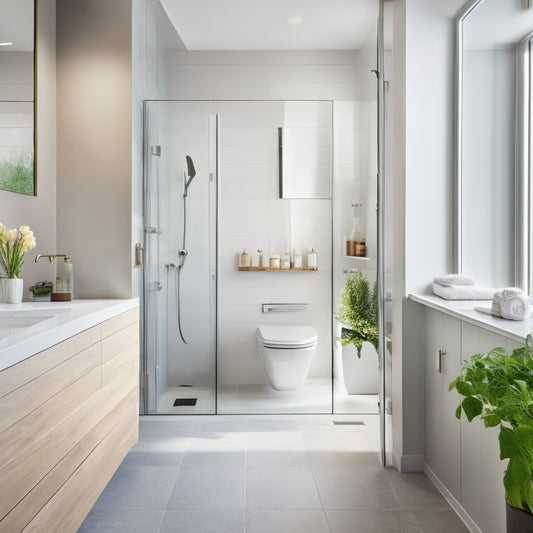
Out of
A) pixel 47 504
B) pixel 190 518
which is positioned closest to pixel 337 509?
pixel 190 518

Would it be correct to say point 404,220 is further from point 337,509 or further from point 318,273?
point 337,509

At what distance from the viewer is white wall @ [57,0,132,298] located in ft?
8.63

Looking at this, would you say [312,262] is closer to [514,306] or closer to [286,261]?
[286,261]

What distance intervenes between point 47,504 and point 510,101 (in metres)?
2.25

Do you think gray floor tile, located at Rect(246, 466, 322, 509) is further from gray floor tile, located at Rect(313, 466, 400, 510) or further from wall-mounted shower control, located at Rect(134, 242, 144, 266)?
wall-mounted shower control, located at Rect(134, 242, 144, 266)

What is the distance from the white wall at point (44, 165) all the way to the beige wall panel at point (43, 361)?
0.79 m

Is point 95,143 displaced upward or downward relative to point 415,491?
upward

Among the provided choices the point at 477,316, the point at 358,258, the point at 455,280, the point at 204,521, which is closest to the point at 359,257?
the point at 358,258

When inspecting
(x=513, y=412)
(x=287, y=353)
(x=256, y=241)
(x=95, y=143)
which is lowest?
(x=287, y=353)

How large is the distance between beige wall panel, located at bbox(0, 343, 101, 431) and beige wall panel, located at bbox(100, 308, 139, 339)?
0.42 ft

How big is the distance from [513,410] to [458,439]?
3.45ft

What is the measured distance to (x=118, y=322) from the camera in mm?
2244

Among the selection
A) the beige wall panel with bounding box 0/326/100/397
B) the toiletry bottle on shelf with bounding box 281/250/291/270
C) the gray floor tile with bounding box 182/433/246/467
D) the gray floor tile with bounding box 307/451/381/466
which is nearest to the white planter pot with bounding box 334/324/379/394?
the toiletry bottle on shelf with bounding box 281/250/291/270

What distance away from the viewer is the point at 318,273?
10.8 ft
